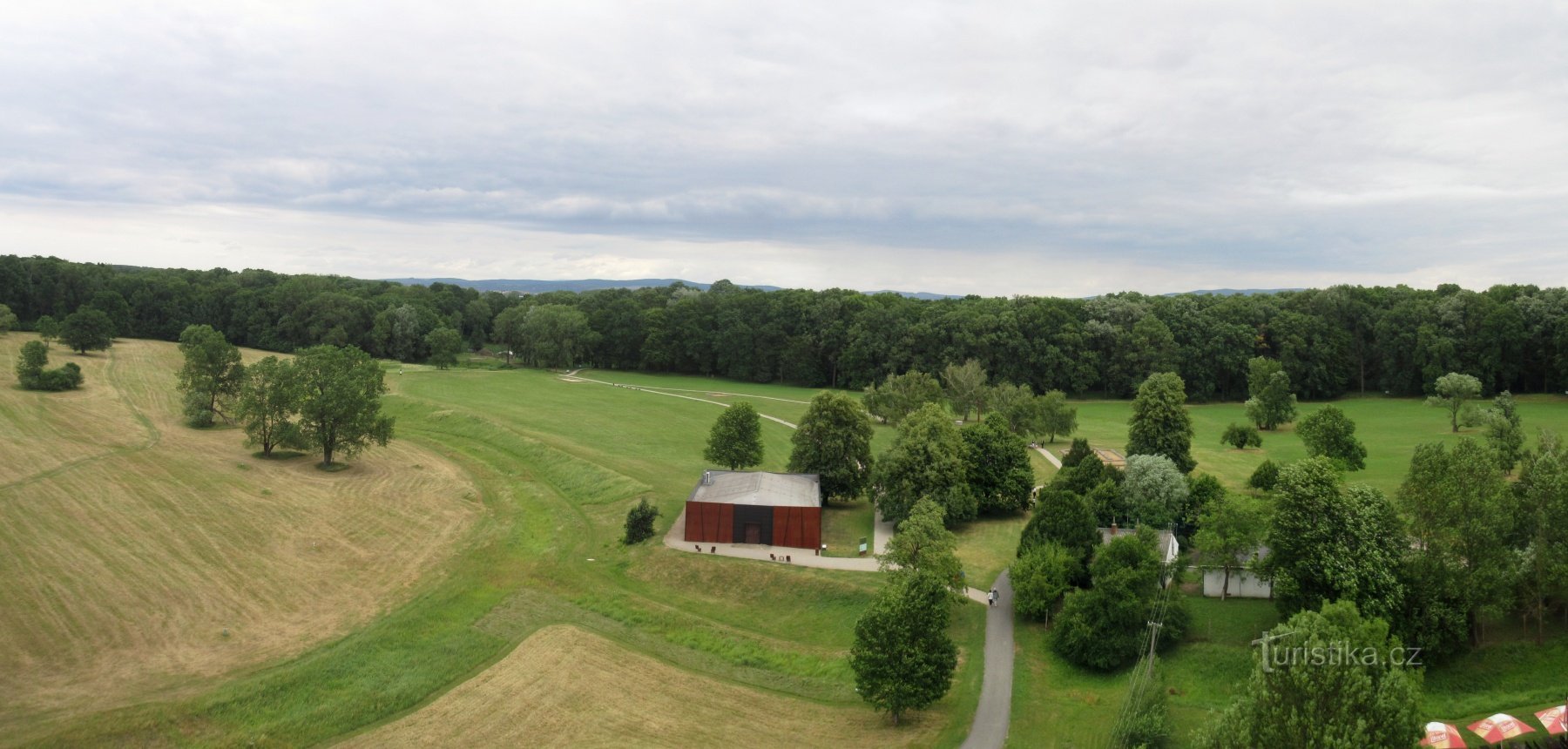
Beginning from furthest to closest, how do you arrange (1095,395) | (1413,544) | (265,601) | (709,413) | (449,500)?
(1095,395) → (709,413) → (449,500) → (265,601) → (1413,544)

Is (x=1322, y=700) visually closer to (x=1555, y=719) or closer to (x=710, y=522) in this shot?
(x=1555, y=719)

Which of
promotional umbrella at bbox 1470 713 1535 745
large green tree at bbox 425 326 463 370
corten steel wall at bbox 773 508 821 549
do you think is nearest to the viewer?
promotional umbrella at bbox 1470 713 1535 745

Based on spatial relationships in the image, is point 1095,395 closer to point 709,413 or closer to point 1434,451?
point 709,413

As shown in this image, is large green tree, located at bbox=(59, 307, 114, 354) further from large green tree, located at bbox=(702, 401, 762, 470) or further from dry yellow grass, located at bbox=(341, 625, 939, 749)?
dry yellow grass, located at bbox=(341, 625, 939, 749)

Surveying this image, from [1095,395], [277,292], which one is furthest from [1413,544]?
[277,292]

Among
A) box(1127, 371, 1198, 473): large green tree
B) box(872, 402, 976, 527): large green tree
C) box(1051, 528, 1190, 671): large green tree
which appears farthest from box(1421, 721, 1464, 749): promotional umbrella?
box(1127, 371, 1198, 473): large green tree

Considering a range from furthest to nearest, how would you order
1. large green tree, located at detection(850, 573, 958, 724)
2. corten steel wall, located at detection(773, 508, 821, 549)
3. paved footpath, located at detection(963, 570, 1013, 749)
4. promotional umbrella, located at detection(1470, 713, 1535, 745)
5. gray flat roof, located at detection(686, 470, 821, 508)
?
gray flat roof, located at detection(686, 470, 821, 508)
corten steel wall, located at detection(773, 508, 821, 549)
large green tree, located at detection(850, 573, 958, 724)
paved footpath, located at detection(963, 570, 1013, 749)
promotional umbrella, located at detection(1470, 713, 1535, 745)

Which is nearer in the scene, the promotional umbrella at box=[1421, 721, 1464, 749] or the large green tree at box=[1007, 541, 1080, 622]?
the promotional umbrella at box=[1421, 721, 1464, 749]
